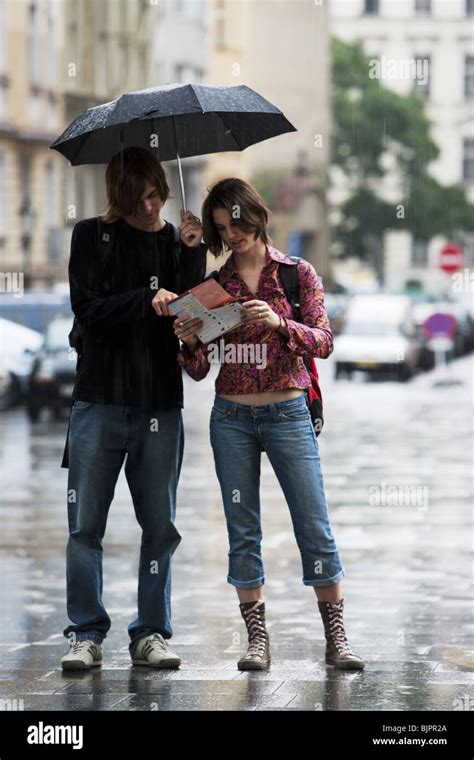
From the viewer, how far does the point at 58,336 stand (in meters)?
25.6

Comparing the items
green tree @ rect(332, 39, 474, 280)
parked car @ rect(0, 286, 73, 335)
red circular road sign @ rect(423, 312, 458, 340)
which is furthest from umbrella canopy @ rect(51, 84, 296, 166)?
green tree @ rect(332, 39, 474, 280)

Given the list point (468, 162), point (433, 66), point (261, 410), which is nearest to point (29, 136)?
point (261, 410)

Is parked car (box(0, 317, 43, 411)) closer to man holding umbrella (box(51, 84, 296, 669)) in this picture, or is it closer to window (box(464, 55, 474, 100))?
man holding umbrella (box(51, 84, 296, 669))

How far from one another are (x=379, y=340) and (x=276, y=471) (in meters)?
30.7

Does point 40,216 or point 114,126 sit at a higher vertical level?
point 40,216

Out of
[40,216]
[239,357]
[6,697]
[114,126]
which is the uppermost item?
[40,216]

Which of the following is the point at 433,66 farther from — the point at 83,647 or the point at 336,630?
the point at 83,647

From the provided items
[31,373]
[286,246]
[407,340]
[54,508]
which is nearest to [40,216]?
[407,340]

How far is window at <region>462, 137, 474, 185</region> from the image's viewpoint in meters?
88.9

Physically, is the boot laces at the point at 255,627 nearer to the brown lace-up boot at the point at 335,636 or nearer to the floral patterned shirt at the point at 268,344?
the brown lace-up boot at the point at 335,636

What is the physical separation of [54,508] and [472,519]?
3.28 m

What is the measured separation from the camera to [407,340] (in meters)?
37.5

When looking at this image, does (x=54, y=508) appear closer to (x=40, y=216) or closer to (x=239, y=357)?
(x=239, y=357)

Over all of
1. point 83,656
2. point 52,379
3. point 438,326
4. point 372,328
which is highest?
point 372,328
